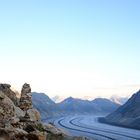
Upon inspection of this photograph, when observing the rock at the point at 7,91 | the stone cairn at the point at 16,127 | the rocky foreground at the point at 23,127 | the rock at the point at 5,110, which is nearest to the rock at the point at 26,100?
the rocky foreground at the point at 23,127

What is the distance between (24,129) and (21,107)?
2090 cm

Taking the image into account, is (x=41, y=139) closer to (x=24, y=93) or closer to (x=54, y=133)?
(x=54, y=133)

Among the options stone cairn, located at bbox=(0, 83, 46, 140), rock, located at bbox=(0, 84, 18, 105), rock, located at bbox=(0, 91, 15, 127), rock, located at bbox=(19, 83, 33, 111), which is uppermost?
rock, located at bbox=(0, 84, 18, 105)

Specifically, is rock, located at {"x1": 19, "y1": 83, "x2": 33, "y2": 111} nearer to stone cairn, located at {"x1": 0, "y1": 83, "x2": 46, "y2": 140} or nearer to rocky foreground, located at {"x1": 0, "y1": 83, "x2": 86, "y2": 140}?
rocky foreground, located at {"x1": 0, "y1": 83, "x2": 86, "y2": 140}

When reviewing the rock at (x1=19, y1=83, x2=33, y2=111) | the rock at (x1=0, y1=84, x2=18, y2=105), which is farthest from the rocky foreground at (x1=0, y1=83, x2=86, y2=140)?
the rock at (x1=0, y1=84, x2=18, y2=105)

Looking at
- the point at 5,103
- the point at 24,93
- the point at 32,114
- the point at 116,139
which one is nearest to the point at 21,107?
the point at 24,93

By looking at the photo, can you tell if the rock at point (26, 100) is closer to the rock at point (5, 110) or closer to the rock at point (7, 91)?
the rock at point (7, 91)

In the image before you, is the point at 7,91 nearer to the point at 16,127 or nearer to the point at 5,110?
the point at 5,110

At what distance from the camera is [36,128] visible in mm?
39469

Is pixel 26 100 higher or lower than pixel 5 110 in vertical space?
higher

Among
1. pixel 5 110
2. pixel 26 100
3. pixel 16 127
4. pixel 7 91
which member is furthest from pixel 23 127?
pixel 7 91

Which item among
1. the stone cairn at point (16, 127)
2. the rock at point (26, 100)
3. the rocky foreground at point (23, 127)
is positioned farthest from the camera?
the rock at point (26, 100)

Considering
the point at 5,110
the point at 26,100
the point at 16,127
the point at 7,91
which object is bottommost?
the point at 16,127

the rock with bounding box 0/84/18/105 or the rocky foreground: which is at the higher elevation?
the rock with bounding box 0/84/18/105
